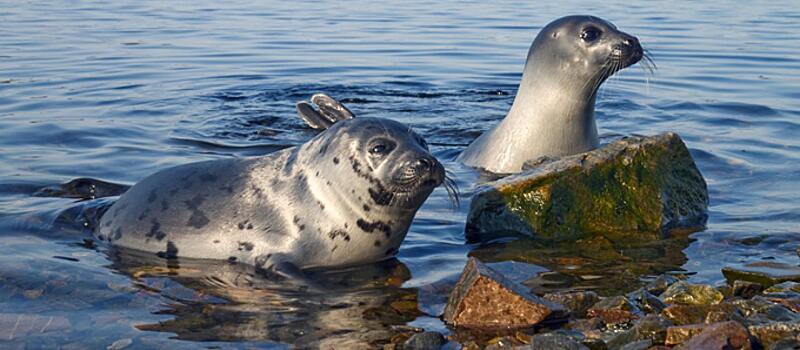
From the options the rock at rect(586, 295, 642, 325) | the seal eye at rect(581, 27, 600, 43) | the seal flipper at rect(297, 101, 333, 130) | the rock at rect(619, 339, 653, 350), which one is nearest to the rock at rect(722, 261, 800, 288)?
the rock at rect(586, 295, 642, 325)

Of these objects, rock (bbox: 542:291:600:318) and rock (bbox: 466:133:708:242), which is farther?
rock (bbox: 466:133:708:242)

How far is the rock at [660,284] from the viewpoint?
16.1ft

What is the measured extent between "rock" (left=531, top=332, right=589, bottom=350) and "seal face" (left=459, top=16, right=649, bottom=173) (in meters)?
3.96

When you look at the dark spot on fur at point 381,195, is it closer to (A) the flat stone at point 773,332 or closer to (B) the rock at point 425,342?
(B) the rock at point 425,342

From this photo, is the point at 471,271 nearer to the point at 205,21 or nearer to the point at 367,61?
the point at 367,61

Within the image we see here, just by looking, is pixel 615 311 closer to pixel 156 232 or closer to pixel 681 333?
pixel 681 333

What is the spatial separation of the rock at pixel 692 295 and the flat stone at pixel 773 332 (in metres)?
0.54

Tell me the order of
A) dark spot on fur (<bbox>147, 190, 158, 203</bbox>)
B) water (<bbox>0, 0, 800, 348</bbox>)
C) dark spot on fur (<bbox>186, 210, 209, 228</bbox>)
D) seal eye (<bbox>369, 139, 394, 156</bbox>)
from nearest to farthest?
water (<bbox>0, 0, 800, 348</bbox>), seal eye (<bbox>369, 139, 394, 156</bbox>), dark spot on fur (<bbox>186, 210, 209, 228</bbox>), dark spot on fur (<bbox>147, 190, 158, 203</bbox>)

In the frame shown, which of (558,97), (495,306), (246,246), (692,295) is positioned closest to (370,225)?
(246,246)

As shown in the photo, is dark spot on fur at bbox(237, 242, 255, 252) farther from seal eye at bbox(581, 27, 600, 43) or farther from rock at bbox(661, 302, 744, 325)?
seal eye at bbox(581, 27, 600, 43)

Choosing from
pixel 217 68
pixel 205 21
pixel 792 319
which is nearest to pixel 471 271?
pixel 792 319

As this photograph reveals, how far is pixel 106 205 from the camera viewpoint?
20.6 feet

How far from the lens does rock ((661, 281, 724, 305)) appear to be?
455 cm

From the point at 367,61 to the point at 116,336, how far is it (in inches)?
405
